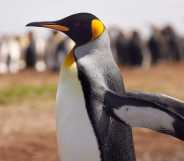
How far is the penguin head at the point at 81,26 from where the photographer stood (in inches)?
187

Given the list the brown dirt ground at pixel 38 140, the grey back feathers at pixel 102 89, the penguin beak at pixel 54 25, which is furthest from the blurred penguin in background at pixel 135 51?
the grey back feathers at pixel 102 89

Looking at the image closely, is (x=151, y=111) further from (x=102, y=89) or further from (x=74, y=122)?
(x=74, y=122)

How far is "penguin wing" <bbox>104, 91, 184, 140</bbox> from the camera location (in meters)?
4.49

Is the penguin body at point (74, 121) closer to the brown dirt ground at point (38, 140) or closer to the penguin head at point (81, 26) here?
the penguin head at point (81, 26)

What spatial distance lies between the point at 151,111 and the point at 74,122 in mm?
485

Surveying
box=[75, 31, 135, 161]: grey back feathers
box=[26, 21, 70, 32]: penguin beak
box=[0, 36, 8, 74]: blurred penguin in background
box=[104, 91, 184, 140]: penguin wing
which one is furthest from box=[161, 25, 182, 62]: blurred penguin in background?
box=[104, 91, 184, 140]: penguin wing

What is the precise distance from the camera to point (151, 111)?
4508 millimetres

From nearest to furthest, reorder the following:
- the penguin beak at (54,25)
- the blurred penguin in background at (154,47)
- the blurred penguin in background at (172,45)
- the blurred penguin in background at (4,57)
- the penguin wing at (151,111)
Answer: the penguin wing at (151,111) < the penguin beak at (54,25) < the blurred penguin in background at (4,57) < the blurred penguin in background at (154,47) < the blurred penguin in background at (172,45)

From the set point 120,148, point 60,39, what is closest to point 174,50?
point 60,39

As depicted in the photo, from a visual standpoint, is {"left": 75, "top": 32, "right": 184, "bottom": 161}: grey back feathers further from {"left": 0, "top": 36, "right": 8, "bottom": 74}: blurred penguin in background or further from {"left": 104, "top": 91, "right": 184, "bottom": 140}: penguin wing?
{"left": 0, "top": 36, "right": 8, "bottom": 74}: blurred penguin in background

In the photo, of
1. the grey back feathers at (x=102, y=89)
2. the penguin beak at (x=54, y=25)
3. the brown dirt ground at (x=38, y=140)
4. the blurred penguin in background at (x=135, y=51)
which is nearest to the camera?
the grey back feathers at (x=102, y=89)

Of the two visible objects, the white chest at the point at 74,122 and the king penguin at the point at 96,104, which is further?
the white chest at the point at 74,122

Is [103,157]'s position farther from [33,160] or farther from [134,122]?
[33,160]

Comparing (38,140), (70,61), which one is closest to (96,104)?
(70,61)
